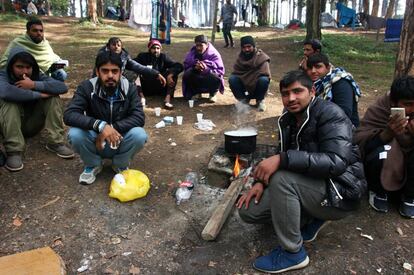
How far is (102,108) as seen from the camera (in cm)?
372

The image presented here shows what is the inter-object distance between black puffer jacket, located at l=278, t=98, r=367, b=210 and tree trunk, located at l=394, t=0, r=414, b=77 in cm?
252

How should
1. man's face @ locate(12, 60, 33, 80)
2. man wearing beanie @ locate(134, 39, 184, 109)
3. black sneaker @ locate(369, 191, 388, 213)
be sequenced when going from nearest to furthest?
1. black sneaker @ locate(369, 191, 388, 213)
2. man's face @ locate(12, 60, 33, 80)
3. man wearing beanie @ locate(134, 39, 184, 109)

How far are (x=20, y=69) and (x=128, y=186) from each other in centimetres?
189

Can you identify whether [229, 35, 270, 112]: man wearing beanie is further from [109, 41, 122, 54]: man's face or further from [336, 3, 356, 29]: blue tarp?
[336, 3, 356, 29]: blue tarp

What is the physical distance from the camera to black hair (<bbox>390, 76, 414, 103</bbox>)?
299 cm

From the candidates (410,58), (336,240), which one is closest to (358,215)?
(336,240)

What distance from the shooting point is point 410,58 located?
455 cm

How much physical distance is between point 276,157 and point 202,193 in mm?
1394

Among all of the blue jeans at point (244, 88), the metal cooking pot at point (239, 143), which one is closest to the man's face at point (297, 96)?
the metal cooking pot at point (239, 143)

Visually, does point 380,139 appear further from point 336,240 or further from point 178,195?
point 178,195

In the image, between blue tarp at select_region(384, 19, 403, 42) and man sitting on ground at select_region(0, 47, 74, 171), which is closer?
man sitting on ground at select_region(0, 47, 74, 171)

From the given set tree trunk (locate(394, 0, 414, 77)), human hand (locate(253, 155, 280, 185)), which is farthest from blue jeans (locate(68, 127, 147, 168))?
tree trunk (locate(394, 0, 414, 77))

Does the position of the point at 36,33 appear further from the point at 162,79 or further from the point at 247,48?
the point at 247,48

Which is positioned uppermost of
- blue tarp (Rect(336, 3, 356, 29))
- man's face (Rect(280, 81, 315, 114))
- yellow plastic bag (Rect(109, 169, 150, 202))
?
blue tarp (Rect(336, 3, 356, 29))
